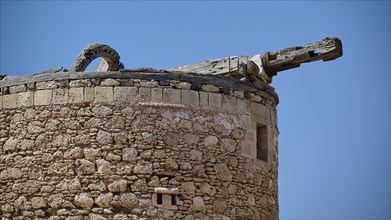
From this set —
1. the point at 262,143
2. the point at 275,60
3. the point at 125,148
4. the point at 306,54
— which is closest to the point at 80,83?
the point at 125,148

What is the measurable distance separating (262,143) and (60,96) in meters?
3.10

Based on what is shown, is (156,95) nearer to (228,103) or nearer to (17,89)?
(228,103)

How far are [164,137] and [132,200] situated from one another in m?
0.96

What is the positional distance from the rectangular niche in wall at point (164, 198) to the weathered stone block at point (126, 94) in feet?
4.17

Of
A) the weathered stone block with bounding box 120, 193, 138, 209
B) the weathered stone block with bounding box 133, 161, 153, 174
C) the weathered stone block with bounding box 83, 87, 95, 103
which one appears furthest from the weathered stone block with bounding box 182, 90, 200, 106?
the weathered stone block with bounding box 120, 193, 138, 209

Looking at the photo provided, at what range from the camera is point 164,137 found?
11.3 metres

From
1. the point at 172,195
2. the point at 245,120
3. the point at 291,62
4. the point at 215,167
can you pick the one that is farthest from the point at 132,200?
the point at 291,62

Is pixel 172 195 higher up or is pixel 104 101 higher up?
pixel 104 101

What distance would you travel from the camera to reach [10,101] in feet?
39.1

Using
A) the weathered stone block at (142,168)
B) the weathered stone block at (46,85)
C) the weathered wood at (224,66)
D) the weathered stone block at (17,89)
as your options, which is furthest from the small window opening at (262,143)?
the weathered stone block at (17,89)

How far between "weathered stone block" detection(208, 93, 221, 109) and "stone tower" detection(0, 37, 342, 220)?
1cm

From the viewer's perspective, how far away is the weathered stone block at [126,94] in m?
11.4

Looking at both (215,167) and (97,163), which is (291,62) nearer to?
(215,167)

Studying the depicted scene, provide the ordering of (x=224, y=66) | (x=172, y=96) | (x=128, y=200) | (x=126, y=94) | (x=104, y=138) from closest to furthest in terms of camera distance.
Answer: (x=128, y=200)
(x=104, y=138)
(x=126, y=94)
(x=172, y=96)
(x=224, y=66)
